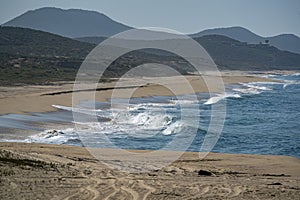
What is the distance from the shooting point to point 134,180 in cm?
1041

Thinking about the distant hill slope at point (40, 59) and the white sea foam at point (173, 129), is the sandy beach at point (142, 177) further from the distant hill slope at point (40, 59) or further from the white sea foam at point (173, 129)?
the distant hill slope at point (40, 59)

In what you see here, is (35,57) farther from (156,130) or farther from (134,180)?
(134,180)

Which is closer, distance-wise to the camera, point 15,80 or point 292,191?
point 292,191

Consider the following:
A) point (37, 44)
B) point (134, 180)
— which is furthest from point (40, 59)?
point (134, 180)

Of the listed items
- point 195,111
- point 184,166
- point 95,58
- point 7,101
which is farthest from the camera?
point 95,58

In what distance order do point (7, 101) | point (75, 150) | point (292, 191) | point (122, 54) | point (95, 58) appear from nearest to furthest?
point (292, 191) < point (75, 150) < point (7, 101) < point (95, 58) < point (122, 54)

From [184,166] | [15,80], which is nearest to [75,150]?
[184,166]

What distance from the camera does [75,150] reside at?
1573cm

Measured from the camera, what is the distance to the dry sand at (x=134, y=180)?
28.9ft

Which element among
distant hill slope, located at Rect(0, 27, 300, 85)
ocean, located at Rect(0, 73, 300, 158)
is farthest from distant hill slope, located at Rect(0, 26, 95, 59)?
ocean, located at Rect(0, 73, 300, 158)

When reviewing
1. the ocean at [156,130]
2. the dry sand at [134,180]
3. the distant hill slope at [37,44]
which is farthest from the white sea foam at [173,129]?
the distant hill slope at [37,44]

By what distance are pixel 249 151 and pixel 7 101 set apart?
19499mm

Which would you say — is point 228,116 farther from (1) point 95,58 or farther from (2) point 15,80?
(1) point 95,58

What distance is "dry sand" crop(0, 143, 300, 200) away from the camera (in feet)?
28.9
